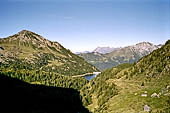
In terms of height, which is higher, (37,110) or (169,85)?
(169,85)

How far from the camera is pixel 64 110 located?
6063 inches

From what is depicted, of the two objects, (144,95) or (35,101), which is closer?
(144,95)

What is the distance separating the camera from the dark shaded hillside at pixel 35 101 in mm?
144837

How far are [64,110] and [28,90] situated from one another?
6258 centimetres

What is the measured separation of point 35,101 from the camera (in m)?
168

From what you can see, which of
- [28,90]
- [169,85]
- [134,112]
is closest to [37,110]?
[28,90]

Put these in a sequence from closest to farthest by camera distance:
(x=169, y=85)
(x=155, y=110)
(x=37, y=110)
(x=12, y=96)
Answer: (x=155, y=110), (x=169, y=85), (x=37, y=110), (x=12, y=96)

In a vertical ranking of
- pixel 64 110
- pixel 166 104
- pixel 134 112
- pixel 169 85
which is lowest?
pixel 64 110

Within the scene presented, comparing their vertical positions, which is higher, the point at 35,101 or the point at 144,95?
the point at 144,95

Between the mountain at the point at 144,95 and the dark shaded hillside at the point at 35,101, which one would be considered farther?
the dark shaded hillside at the point at 35,101

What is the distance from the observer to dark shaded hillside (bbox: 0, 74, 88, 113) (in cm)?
14484

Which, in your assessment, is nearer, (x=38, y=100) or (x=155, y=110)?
(x=155, y=110)

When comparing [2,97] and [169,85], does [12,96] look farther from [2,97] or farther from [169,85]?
[169,85]

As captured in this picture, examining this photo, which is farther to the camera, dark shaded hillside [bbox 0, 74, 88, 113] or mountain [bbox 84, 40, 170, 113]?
dark shaded hillside [bbox 0, 74, 88, 113]
